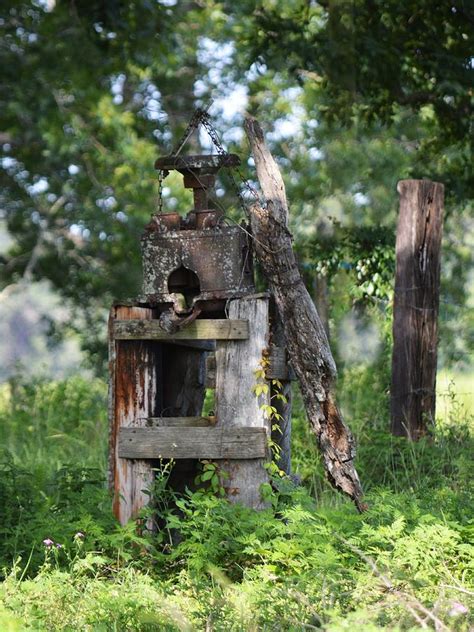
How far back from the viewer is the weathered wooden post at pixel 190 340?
253 inches

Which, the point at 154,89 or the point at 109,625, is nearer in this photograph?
the point at 109,625

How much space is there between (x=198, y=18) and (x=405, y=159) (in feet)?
17.1

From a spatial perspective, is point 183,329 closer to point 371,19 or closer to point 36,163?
point 371,19

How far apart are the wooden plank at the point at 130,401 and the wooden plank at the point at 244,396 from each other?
1.58ft

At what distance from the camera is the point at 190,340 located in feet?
23.1

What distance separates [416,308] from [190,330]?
3.38 m

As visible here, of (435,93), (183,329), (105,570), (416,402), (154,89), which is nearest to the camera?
(105,570)

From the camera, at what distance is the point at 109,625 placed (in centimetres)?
475

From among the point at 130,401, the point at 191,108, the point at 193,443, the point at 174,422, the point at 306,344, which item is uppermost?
the point at 191,108

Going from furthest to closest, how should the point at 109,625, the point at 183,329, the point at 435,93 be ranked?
the point at 435,93
the point at 183,329
the point at 109,625

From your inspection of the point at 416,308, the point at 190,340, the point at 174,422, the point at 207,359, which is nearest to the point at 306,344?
the point at 207,359

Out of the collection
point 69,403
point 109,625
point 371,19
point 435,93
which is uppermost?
point 371,19

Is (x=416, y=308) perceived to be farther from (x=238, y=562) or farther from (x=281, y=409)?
(x=238, y=562)

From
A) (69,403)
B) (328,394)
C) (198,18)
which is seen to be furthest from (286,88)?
(328,394)
